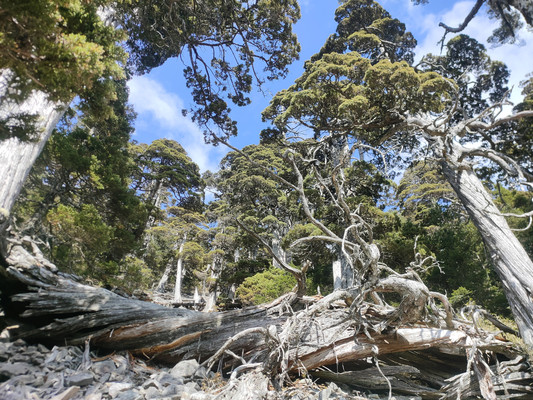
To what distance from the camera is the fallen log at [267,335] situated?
12.7ft

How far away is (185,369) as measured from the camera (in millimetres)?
3857

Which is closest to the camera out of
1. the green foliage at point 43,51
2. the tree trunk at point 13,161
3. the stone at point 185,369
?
the green foliage at point 43,51

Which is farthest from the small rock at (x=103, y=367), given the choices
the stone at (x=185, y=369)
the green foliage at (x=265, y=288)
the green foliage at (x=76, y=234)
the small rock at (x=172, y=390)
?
the green foliage at (x=265, y=288)

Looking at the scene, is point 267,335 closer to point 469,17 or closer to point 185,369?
point 185,369

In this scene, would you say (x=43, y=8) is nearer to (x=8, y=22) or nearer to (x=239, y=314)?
(x=8, y=22)

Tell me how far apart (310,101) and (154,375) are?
7.88m

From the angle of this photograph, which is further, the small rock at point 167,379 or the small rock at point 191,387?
the small rock at point 167,379

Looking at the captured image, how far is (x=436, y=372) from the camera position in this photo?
452 centimetres

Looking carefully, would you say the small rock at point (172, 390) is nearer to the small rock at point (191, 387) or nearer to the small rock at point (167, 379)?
the small rock at point (191, 387)

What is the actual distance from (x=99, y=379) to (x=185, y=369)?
1.11m

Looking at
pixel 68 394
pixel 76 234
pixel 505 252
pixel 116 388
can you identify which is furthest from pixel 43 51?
pixel 505 252

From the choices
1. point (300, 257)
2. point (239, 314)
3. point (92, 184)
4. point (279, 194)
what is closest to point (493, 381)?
point (239, 314)

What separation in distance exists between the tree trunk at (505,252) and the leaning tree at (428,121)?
0.01 metres

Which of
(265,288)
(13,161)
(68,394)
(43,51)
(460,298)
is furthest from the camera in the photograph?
(265,288)
